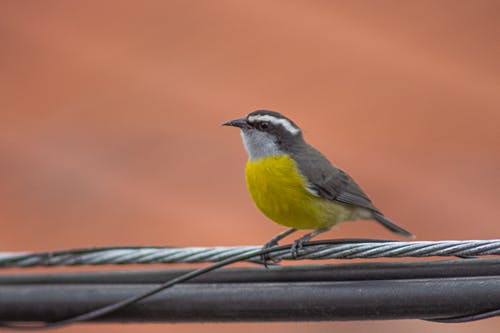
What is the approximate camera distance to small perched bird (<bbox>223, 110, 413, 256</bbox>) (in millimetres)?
5750

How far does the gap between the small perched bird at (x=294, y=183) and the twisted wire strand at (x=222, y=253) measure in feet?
5.14

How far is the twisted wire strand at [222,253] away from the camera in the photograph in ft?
11.7

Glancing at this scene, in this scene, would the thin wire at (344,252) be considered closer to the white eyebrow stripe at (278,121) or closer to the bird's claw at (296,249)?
the bird's claw at (296,249)

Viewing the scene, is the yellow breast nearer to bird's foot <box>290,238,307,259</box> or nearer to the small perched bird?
the small perched bird

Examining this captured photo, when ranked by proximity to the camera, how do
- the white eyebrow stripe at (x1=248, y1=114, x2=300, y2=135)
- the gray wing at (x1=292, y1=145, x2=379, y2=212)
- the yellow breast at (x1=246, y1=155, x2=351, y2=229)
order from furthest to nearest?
the white eyebrow stripe at (x1=248, y1=114, x2=300, y2=135) < the gray wing at (x1=292, y1=145, x2=379, y2=212) < the yellow breast at (x1=246, y1=155, x2=351, y2=229)

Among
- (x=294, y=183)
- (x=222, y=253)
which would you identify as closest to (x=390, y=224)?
(x=294, y=183)

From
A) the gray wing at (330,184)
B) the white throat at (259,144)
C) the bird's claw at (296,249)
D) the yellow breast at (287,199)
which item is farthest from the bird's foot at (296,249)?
the white throat at (259,144)

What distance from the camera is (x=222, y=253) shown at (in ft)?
12.6

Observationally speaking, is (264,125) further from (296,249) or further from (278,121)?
(296,249)

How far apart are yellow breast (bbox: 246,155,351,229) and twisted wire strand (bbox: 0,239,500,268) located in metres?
1.52

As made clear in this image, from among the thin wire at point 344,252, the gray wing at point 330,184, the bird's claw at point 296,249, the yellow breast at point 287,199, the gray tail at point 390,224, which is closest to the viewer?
the thin wire at point 344,252

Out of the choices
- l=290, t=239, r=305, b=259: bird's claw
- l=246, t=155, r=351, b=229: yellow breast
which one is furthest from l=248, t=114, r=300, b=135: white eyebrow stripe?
l=290, t=239, r=305, b=259: bird's claw

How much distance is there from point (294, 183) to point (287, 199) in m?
0.18

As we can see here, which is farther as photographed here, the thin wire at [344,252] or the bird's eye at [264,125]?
the bird's eye at [264,125]
